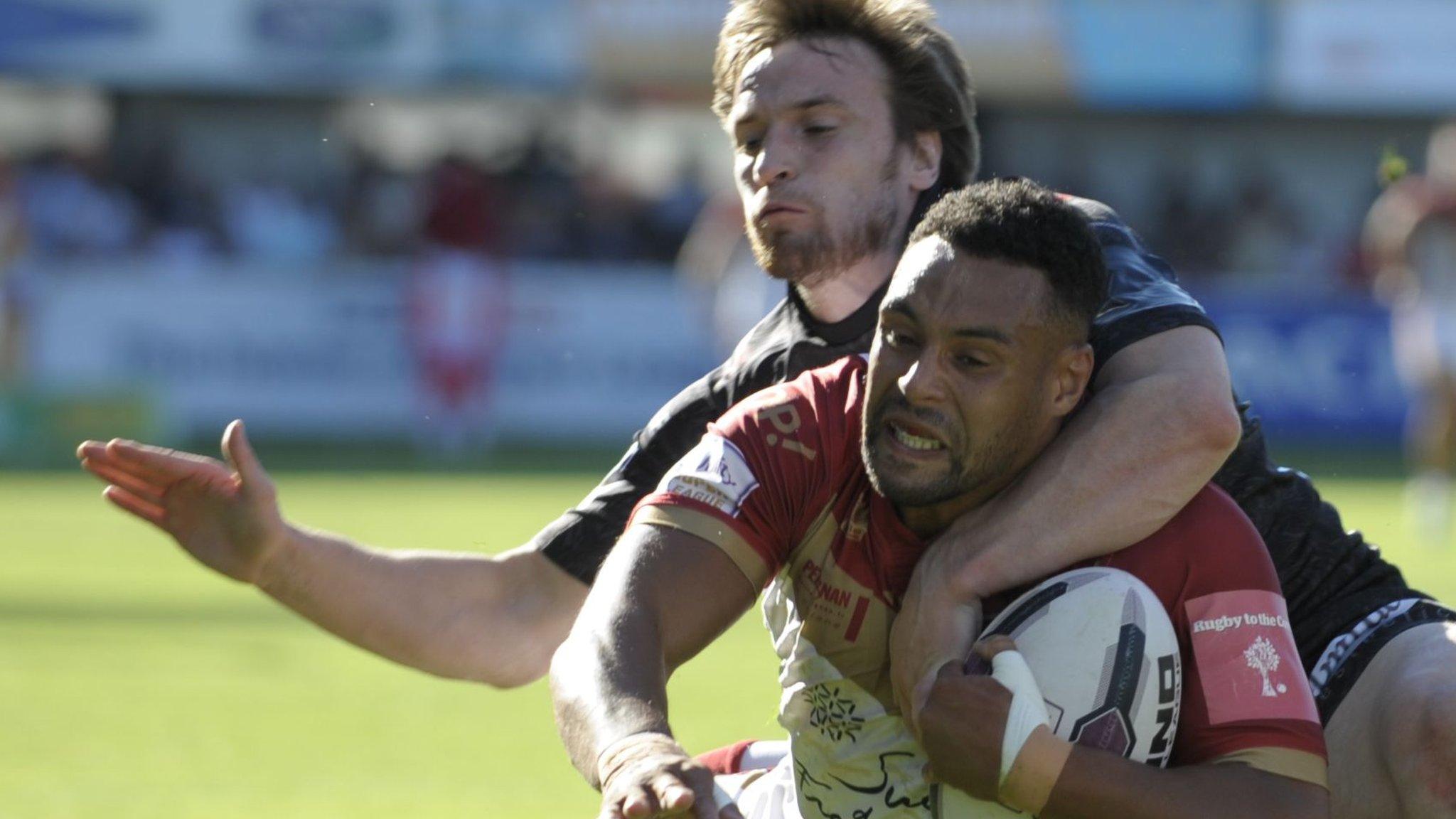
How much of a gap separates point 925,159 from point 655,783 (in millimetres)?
1976

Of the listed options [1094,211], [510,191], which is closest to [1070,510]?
[1094,211]

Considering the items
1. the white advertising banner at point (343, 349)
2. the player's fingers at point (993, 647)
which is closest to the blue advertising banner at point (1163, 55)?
the white advertising banner at point (343, 349)

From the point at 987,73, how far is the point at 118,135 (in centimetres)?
931

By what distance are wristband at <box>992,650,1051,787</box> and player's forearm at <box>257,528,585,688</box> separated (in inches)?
56.6

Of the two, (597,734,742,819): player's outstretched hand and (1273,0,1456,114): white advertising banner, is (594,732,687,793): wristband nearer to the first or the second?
(597,734,742,819): player's outstretched hand

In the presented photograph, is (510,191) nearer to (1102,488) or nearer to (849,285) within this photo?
(849,285)

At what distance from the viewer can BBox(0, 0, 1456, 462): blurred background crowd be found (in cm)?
1864

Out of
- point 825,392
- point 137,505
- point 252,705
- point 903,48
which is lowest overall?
point 252,705

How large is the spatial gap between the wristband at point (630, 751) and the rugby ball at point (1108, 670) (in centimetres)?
57

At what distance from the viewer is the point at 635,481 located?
14.8ft

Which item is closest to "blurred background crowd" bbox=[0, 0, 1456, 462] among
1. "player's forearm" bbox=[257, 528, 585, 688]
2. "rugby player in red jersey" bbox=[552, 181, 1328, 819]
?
"player's forearm" bbox=[257, 528, 585, 688]

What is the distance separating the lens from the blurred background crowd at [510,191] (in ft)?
61.2

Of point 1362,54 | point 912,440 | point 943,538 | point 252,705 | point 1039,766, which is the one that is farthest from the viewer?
point 1362,54

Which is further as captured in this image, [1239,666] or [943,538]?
[943,538]
